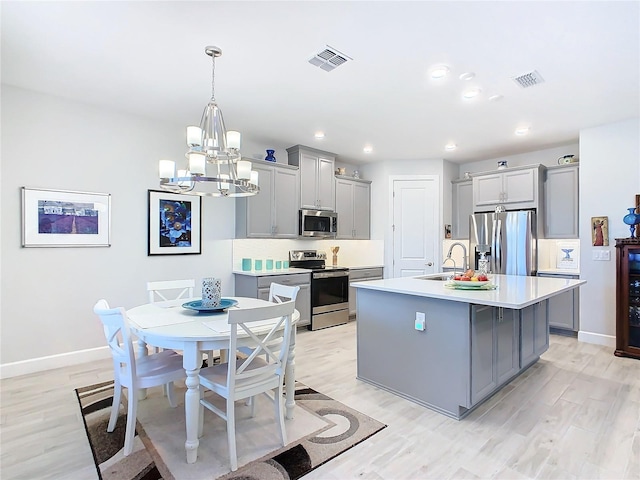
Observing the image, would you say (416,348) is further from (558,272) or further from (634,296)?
(558,272)

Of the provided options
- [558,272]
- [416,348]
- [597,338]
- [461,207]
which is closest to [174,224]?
[416,348]

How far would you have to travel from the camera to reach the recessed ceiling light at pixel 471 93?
3293 millimetres

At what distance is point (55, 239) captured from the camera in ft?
11.5

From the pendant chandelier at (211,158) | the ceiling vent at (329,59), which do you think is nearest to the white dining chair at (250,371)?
the pendant chandelier at (211,158)

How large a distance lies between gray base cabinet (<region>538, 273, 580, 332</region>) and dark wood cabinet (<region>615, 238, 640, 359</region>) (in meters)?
0.72

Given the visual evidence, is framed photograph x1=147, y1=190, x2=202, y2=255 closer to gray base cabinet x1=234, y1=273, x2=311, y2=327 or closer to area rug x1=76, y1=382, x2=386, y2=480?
gray base cabinet x1=234, y1=273, x2=311, y2=327

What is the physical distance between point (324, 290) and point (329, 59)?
329 cm

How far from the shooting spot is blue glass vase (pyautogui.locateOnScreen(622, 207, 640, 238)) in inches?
152

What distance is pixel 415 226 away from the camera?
6.09 m

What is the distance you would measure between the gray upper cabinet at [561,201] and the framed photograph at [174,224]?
4974mm

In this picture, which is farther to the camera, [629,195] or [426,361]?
[629,195]

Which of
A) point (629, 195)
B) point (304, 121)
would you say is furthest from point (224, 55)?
point (629, 195)

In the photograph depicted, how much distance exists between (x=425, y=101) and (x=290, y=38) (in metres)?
1.70

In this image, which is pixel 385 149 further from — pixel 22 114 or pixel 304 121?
pixel 22 114
